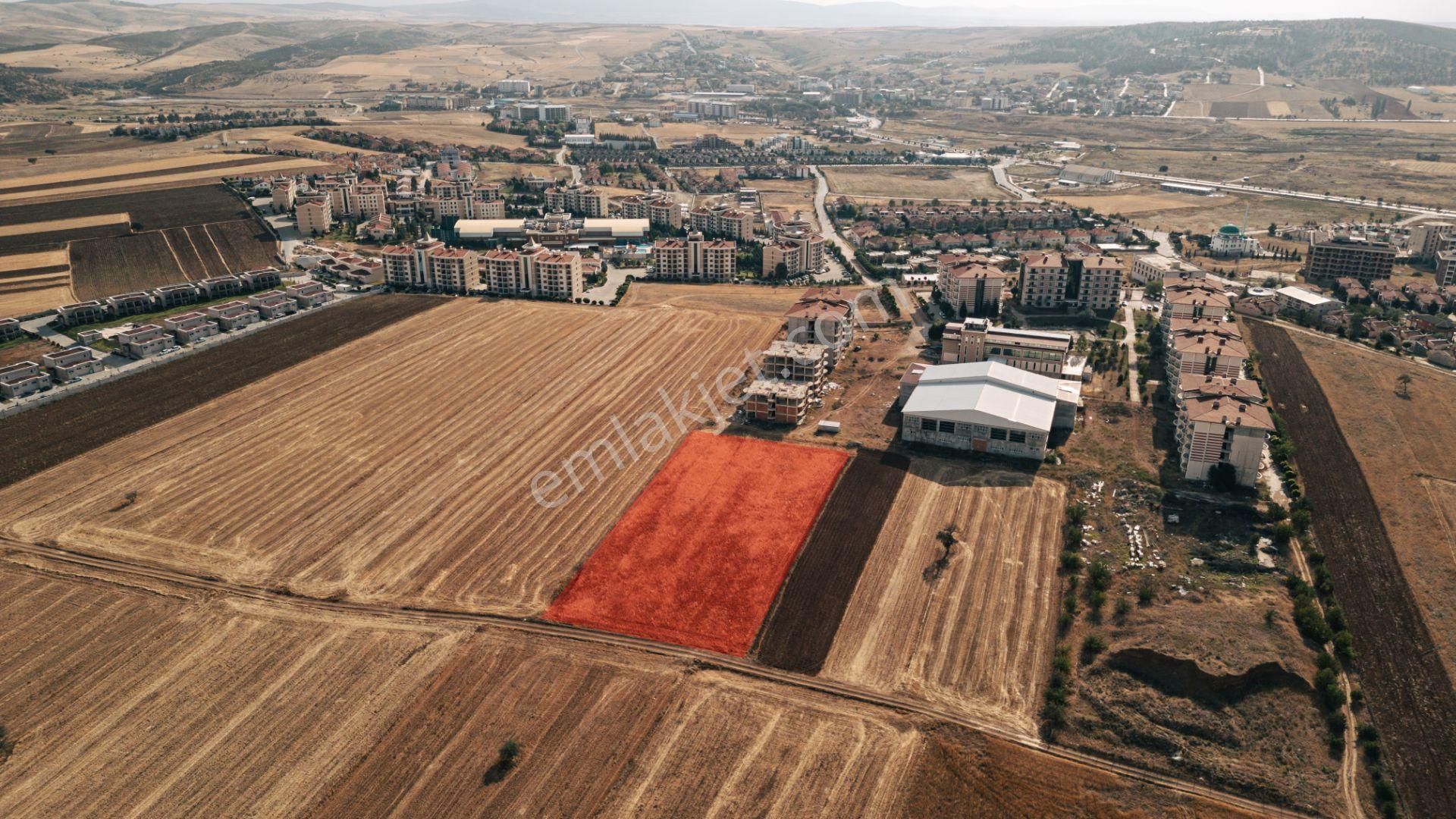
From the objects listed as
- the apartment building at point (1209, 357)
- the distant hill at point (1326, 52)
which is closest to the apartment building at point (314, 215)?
the apartment building at point (1209, 357)

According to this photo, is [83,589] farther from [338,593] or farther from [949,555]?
[949,555]

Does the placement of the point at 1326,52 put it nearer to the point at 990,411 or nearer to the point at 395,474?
the point at 990,411

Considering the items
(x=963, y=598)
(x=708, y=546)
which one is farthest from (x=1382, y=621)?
(x=708, y=546)

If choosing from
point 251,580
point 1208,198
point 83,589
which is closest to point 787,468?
point 251,580

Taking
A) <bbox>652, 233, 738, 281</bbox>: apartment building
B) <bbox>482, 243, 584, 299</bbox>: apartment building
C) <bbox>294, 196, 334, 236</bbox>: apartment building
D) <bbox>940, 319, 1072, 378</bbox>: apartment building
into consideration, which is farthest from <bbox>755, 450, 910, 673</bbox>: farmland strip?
<bbox>294, 196, 334, 236</bbox>: apartment building

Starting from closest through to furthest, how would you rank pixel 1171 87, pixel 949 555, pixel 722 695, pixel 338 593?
pixel 722 695 < pixel 338 593 < pixel 949 555 < pixel 1171 87

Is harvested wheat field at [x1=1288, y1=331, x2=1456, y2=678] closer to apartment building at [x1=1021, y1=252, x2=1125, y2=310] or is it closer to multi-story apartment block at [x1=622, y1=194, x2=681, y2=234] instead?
apartment building at [x1=1021, y1=252, x2=1125, y2=310]
